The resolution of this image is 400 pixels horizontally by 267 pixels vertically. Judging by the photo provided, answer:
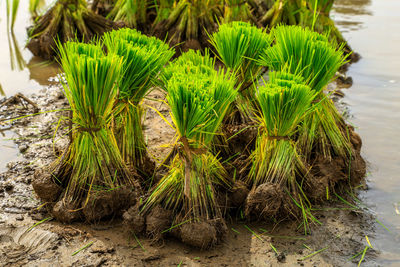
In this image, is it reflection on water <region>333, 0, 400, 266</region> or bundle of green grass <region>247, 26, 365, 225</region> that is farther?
reflection on water <region>333, 0, 400, 266</region>

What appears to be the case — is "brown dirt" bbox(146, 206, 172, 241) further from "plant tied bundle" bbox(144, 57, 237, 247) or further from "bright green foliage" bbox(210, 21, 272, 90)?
"bright green foliage" bbox(210, 21, 272, 90)

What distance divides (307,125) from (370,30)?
376cm

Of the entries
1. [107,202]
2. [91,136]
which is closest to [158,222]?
[107,202]

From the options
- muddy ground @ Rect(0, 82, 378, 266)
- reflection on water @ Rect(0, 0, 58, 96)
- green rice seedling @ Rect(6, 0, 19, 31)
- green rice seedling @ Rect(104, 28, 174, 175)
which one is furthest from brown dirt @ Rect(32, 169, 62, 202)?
green rice seedling @ Rect(6, 0, 19, 31)

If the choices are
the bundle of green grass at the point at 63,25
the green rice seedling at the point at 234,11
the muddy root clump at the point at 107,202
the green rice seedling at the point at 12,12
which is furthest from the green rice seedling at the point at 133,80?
the green rice seedling at the point at 12,12

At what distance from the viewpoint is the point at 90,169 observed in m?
2.57

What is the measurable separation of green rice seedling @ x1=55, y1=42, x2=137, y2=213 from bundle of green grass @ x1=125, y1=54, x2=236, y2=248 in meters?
0.27

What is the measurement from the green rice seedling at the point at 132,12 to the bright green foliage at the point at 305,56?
272 cm

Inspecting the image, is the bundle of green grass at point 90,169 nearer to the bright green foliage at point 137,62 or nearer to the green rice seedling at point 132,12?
the bright green foliage at point 137,62

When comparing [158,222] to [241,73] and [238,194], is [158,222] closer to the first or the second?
[238,194]

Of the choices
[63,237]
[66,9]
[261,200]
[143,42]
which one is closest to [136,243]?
[63,237]

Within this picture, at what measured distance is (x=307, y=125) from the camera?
3.03 metres

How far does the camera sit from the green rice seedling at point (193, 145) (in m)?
2.28

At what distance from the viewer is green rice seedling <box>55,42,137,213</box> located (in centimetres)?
243
